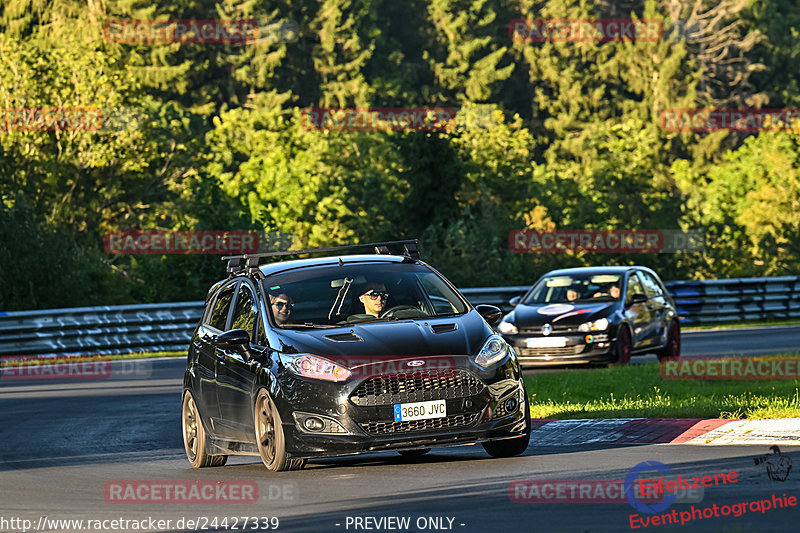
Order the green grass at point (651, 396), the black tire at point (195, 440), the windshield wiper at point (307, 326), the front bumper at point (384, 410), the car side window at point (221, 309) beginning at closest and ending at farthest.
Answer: the front bumper at point (384, 410) → the windshield wiper at point (307, 326) → the black tire at point (195, 440) → the car side window at point (221, 309) → the green grass at point (651, 396)

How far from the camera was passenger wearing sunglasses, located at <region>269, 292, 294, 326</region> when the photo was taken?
12.5m

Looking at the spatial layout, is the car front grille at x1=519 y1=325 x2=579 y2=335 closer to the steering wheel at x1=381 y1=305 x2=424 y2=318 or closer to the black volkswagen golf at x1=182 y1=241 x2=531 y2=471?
the black volkswagen golf at x1=182 y1=241 x2=531 y2=471

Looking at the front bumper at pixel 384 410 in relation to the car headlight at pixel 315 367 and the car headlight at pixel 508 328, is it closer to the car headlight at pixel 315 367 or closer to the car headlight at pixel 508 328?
the car headlight at pixel 315 367

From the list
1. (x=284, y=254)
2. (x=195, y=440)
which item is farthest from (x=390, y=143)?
(x=195, y=440)

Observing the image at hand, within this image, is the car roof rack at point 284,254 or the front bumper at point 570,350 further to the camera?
the front bumper at point 570,350

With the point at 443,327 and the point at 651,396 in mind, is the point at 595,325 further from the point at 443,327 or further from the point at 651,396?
the point at 443,327

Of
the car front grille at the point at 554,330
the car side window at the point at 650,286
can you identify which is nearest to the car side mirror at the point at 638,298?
the car side window at the point at 650,286

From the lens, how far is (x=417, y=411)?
452 inches

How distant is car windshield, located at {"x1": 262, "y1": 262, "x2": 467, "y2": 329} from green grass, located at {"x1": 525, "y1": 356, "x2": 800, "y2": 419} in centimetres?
298

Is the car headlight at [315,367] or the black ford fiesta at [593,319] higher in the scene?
the car headlight at [315,367]

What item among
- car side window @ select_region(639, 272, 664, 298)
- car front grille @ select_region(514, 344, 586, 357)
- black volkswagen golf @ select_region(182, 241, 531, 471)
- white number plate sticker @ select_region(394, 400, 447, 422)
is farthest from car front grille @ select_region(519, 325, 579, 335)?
white number plate sticker @ select_region(394, 400, 447, 422)

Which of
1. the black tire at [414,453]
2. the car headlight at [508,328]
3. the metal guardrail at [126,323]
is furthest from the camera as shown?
the metal guardrail at [126,323]

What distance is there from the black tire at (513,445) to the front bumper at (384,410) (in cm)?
47

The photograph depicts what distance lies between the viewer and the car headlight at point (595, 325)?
22469 millimetres
